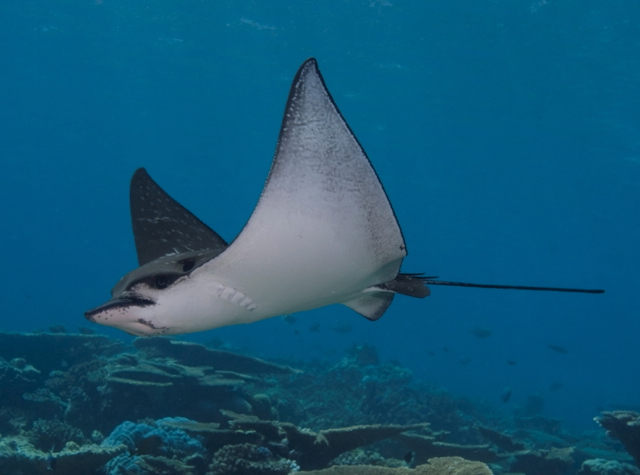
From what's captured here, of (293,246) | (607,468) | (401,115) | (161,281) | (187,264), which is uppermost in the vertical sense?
(401,115)

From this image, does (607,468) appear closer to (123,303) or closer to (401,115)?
(123,303)

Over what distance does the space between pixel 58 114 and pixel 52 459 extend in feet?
161

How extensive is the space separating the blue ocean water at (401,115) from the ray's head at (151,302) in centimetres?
1619

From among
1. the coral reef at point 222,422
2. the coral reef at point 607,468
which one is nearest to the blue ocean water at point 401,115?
the coral reef at point 222,422

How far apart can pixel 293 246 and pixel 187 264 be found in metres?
0.67

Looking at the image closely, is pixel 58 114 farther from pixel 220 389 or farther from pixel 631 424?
pixel 631 424

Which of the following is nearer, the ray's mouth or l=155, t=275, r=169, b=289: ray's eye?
the ray's mouth

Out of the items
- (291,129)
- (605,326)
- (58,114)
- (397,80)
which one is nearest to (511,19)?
(397,80)

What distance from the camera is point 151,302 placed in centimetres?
220

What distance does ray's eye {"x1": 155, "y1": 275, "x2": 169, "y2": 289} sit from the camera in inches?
87.6

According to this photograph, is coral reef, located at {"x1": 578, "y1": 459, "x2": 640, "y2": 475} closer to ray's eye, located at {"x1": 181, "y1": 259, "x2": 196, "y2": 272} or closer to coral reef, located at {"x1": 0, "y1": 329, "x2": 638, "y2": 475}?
coral reef, located at {"x1": 0, "y1": 329, "x2": 638, "y2": 475}

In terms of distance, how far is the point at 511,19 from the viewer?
2028 centimetres

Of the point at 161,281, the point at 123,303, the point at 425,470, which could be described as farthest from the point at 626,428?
the point at 123,303

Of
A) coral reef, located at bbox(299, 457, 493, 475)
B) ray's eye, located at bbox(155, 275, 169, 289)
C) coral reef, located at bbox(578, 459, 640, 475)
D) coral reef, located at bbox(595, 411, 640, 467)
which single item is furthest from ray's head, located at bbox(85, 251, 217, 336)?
coral reef, located at bbox(578, 459, 640, 475)
